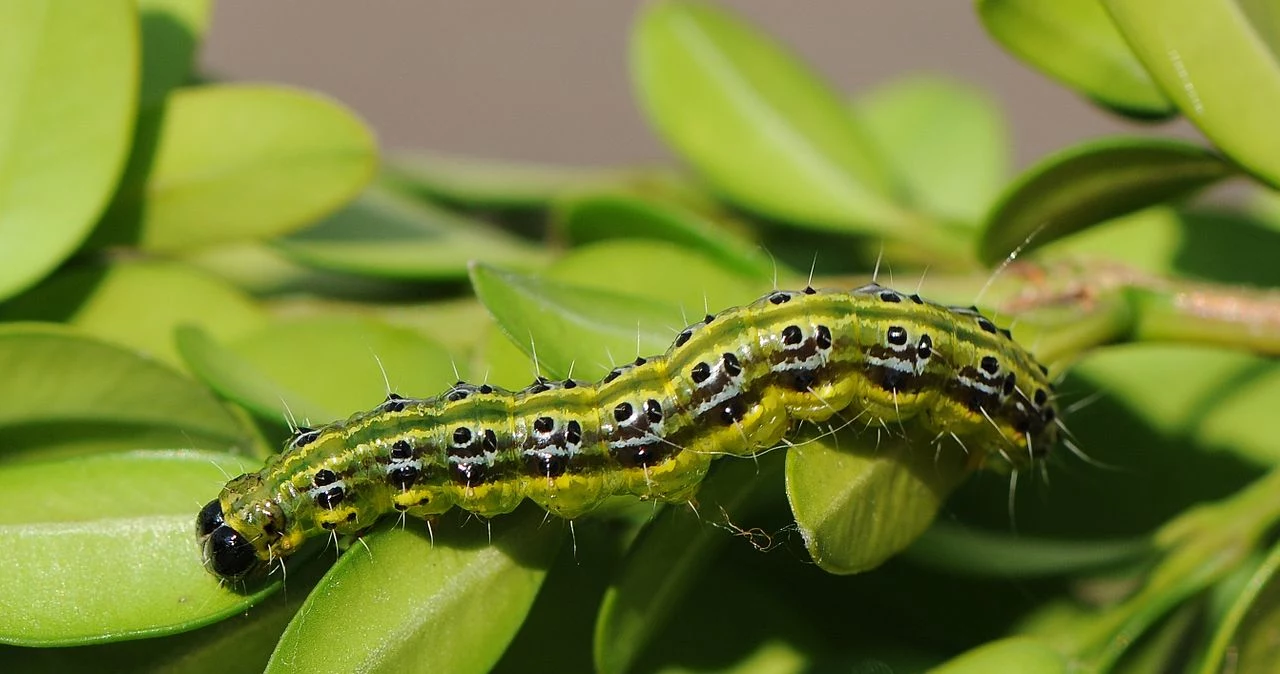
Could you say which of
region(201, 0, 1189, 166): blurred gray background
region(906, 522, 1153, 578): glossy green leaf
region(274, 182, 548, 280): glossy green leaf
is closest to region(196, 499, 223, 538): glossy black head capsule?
region(274, 182, 548, 280): glossy green leaf

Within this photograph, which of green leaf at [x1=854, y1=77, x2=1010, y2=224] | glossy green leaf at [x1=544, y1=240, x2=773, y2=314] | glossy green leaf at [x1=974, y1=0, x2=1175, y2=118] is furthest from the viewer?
green leaf at [x1=854, y1=77, x2=1010, y2=224]

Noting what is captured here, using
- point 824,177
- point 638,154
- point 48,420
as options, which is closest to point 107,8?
point 48,420

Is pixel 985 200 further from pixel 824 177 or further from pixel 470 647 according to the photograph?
pixel 470 647

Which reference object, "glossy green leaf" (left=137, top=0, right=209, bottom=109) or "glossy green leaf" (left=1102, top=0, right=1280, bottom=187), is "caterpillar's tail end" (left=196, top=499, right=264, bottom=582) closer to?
"glossy green leaf" (left=137, top=0, right=209, bottom=109)

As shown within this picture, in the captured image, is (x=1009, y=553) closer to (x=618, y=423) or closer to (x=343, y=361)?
(x=618, y=423)

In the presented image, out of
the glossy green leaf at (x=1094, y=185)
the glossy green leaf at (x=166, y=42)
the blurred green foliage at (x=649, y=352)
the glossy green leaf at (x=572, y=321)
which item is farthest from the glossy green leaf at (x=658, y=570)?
the glossy green leaf at (x=166, y=42)
